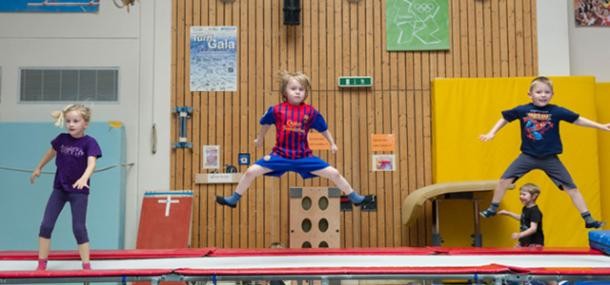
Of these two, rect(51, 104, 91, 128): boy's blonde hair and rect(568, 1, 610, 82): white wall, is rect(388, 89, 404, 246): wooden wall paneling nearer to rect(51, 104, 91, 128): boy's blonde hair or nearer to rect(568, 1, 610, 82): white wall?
rect(568, 1, 610, 82): white wall

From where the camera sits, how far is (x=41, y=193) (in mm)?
8141

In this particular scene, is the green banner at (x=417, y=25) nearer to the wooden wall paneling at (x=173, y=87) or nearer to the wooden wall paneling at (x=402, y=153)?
the wooden wall paneling at (x=402, y=153)

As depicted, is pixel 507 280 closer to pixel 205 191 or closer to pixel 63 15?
pixel 205 191

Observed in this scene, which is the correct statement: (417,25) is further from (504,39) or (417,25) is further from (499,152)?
(499,152)

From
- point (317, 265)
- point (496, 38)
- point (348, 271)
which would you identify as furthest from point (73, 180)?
point (496, 38)

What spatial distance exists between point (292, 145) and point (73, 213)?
1.93 meters

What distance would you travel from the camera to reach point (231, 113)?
8.51 m

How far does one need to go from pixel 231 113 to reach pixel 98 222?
2502mm

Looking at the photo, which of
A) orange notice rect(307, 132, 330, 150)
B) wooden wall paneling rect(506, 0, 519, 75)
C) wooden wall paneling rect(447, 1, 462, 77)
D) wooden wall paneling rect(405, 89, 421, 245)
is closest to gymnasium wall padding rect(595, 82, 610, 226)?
wooden wall paneling rect(506, 0, 519, 75)

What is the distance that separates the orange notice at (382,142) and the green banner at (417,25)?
1.37 metres

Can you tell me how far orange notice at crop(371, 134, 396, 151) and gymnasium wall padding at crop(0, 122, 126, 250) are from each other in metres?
3.80

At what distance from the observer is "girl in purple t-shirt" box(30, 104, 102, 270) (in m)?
4.57

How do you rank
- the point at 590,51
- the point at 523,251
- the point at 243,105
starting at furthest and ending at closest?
the point at 590,51 < the point at 243,105 < the point at 523,251

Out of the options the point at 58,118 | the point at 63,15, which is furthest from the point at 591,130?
the point at 63,15
